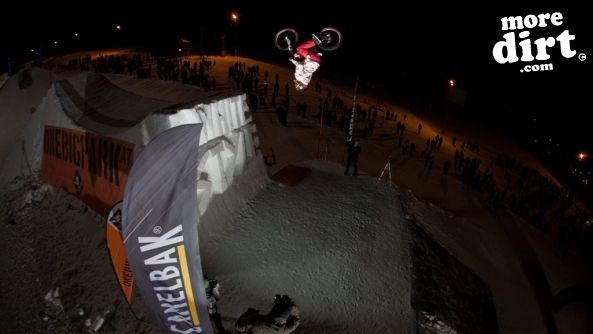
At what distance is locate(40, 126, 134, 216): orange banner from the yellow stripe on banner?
5012 millimetres

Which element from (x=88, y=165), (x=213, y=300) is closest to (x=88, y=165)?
(x=88, y=165)

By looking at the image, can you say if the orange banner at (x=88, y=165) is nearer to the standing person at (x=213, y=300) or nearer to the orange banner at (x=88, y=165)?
the orange banner at (x=88, y=165)

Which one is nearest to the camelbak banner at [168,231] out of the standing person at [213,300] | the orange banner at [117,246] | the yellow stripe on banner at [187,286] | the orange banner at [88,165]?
the yellow stripe on banner at [187,286]

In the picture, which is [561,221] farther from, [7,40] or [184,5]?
[184,5]

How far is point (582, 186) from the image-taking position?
32.5 meters

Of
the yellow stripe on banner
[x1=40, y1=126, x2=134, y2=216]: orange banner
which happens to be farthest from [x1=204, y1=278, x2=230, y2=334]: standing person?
[x1=40, y1=126, x2=134, y2=216]: orange banner

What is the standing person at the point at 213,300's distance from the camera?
21.8ft

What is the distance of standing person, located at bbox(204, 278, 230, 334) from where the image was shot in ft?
21.8

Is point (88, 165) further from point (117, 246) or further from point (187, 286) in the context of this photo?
point (187, 286)

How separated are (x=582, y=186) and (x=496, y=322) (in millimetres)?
30910

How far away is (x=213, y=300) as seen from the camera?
669 cm

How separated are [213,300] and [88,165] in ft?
20.2

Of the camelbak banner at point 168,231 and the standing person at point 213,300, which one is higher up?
the camelbak banner at point 168,231

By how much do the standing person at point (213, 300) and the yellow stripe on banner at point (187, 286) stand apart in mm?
1392
